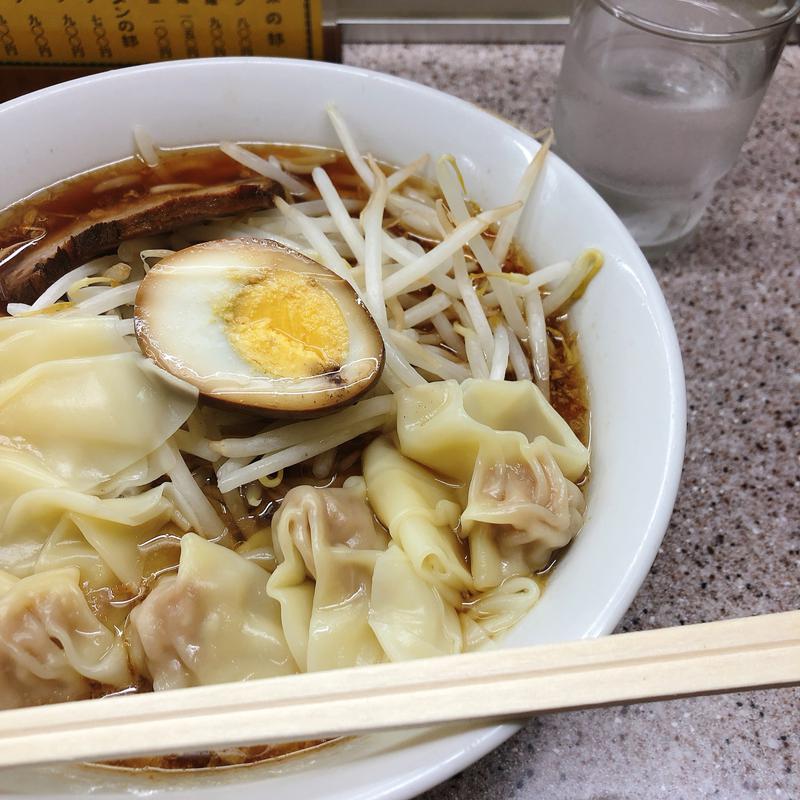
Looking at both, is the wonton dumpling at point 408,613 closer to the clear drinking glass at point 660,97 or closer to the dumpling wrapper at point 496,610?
the dumpling wrapper at point 496,610

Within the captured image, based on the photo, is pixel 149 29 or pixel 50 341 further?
pixel 149 29

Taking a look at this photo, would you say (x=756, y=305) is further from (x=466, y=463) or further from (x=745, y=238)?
(x=466, y=463)

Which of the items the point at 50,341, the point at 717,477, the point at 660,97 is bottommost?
the point at 717,477

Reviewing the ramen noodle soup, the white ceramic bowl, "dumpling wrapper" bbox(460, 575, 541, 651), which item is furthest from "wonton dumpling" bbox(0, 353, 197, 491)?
"dumpling wrapper" bbox(460, 575, 541, 651)

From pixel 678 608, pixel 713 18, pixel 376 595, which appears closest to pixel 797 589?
pixel 678 608

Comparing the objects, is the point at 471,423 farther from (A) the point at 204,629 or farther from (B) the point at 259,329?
(A) the point at 204,629

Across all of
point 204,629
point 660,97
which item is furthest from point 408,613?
point 660,97
